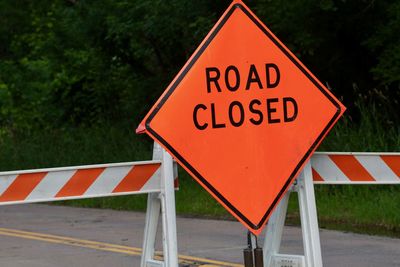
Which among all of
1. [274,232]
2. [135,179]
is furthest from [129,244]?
[135,179]

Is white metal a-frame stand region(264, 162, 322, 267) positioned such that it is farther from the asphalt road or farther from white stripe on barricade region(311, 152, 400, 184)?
the asphalt road

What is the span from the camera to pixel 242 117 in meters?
7.77

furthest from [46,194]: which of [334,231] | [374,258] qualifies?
[334,231]

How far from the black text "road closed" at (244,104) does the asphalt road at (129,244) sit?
3388 millimetres

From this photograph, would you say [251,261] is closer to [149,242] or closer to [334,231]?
[149,242]

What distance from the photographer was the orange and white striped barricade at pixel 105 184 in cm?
784

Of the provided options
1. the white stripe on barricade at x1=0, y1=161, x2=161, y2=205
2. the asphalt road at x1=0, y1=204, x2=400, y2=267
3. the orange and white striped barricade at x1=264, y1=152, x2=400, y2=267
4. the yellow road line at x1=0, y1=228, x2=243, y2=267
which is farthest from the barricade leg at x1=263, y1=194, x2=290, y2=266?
the asphalt road at x1=0, y1=204, x2=400, y2=267

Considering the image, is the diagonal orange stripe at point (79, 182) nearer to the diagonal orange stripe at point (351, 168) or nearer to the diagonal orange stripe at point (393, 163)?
the diagonal orange stripe at point (351, 168)

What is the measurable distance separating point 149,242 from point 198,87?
56.8 inches

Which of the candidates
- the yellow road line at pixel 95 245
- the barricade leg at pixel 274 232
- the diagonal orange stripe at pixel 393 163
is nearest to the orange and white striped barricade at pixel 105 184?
the barricade leg at pixel 274 232

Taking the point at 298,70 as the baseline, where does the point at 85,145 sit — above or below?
above

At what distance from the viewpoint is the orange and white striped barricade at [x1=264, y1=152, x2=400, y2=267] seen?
8.01m

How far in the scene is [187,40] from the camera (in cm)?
2452

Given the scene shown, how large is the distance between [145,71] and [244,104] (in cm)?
2182
